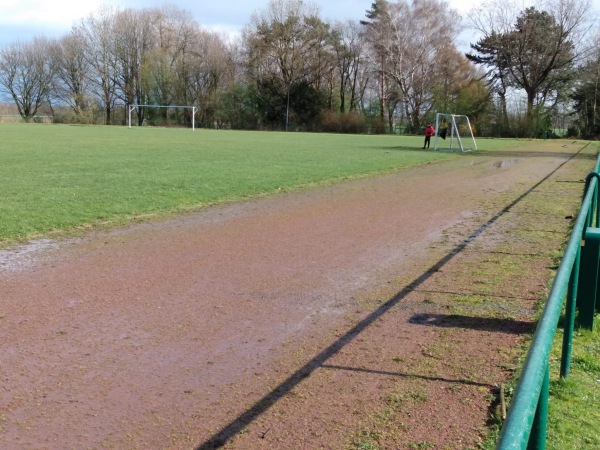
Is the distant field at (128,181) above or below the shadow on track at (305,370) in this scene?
above

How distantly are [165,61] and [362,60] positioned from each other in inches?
1089

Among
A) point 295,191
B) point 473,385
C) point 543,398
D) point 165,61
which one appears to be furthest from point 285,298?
point 165,61

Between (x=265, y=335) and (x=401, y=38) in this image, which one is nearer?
(x=265, y=335)

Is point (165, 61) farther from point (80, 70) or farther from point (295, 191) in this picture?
point (295, 191)

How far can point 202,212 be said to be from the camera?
38.0ft

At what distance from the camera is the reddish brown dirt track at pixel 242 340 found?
12.0 feet

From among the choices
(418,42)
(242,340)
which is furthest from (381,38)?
(242,340)

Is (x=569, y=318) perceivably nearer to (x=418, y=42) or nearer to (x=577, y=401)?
(x=577, y=401)

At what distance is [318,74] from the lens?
82.9m

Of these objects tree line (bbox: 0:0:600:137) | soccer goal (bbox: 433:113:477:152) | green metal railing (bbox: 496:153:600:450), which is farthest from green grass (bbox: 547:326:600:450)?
tree line (bbox: 0:0:600:137)

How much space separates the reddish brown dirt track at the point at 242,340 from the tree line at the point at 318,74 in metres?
62.3

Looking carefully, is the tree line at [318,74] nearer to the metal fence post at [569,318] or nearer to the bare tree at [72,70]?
the bare tree at [72,70]

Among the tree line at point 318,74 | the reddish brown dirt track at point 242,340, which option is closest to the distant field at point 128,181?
the reddish brown dirt track at point 242,340

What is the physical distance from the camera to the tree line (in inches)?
2584
